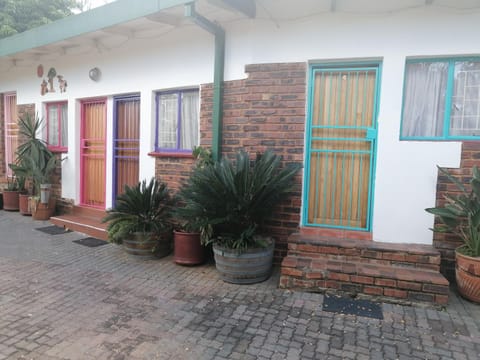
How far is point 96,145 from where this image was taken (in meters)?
6.55

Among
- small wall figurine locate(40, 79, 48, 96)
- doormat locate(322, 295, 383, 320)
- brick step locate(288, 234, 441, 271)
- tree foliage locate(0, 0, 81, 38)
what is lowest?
doormat locate(322, 295, 383, 320)

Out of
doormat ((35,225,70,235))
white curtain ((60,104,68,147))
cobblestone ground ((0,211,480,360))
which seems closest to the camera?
cobblestone ground ((0,211,480,360))

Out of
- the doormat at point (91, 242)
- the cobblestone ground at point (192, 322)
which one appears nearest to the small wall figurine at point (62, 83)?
the doormat at point (91, 242)

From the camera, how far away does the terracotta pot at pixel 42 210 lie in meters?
6.80

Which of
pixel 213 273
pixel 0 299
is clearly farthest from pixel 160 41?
pixel 0 299

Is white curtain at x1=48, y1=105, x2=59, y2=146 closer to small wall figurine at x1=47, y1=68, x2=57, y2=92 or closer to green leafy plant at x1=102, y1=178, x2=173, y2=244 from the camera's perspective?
small wall figurine at x1=47, y1=68, x2=57, y2=92

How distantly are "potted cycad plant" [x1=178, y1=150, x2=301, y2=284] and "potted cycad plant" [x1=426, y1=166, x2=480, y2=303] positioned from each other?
5.34ft

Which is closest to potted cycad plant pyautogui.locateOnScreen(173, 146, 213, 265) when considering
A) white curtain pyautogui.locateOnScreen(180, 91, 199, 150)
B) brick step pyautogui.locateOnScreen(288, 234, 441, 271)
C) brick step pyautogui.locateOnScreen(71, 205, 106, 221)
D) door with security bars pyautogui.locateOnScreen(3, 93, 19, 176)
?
white curtain pyautogui.locateOnScreen(180, 91, 199, 150)

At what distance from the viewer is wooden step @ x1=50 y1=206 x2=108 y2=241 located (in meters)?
5.79

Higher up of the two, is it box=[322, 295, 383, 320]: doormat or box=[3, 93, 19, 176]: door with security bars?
box=[3, 93, 19, 176]: door with security bars

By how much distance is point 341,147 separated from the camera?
4293 mm

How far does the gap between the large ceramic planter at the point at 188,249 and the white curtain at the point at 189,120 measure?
1.48m

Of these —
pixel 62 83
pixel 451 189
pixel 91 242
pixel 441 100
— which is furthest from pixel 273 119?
pixel 62 83

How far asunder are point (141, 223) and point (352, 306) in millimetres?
2917
